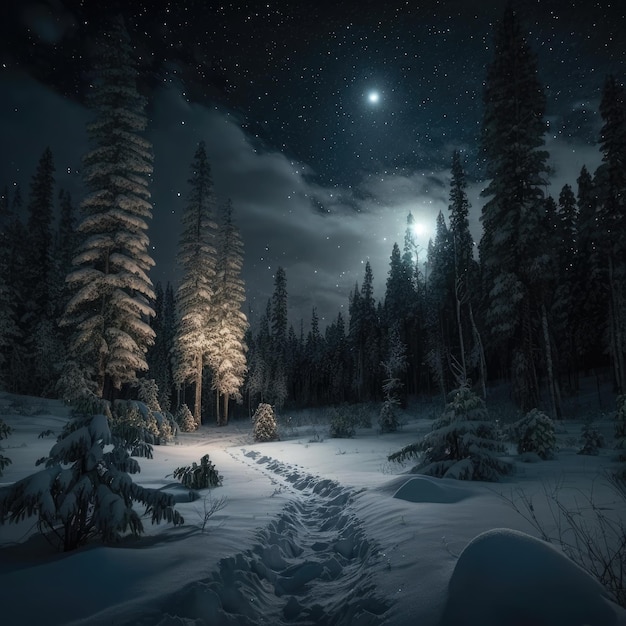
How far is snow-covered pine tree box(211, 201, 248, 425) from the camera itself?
2953cm

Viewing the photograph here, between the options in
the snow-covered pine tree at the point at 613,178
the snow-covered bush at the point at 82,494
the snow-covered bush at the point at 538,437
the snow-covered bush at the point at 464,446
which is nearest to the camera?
the snow-covered bush at the point at 82,494

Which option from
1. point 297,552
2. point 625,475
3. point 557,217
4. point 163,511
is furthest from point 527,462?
point 557,217

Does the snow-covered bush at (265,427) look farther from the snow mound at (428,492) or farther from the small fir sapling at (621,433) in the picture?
the small fir sapling at (621,433)

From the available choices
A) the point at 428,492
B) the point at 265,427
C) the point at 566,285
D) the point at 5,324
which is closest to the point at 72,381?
the point at 265,427

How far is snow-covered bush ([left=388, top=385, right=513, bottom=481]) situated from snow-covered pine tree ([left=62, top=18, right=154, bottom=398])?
12.1 meters

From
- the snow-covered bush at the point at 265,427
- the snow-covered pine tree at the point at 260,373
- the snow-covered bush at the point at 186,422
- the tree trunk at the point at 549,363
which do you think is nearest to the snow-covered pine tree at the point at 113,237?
the snow-covered bush at the point at 265,427

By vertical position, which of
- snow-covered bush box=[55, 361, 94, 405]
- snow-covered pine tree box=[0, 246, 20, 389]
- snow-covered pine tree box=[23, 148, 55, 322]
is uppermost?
snow-covered pine tree box=[23, 148, 55, 322]

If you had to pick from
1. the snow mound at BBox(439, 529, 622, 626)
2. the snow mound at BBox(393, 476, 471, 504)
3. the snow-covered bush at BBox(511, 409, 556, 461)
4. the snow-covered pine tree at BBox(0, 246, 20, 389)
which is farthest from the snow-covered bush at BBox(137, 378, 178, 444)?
the snow mound at BBox(439, 529, 622, 626)

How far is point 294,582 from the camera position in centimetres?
445

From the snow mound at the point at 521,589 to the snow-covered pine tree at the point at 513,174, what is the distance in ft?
49.9

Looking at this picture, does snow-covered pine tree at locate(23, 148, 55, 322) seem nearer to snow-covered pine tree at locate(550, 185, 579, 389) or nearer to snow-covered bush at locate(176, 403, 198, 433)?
snow-covered bush at locate(176, 403, 198, 433)

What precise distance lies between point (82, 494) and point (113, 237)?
1440 centimetres

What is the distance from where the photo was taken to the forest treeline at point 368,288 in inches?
636

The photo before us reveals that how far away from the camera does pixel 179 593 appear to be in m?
3.39
